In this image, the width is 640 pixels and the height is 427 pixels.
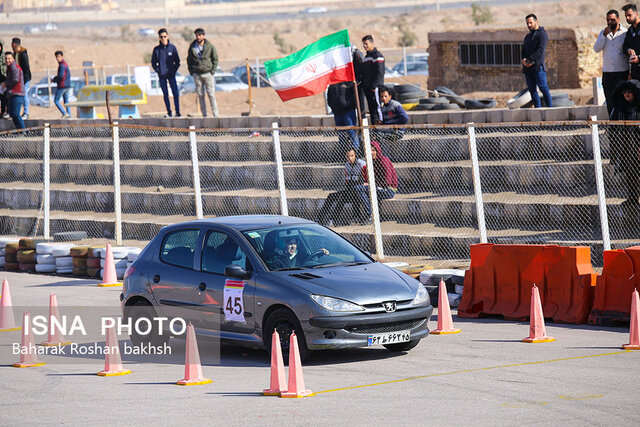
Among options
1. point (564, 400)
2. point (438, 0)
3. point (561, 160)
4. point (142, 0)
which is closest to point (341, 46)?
point (561, 160)

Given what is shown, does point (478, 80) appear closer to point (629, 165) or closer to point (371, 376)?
Result: point (629, 165)

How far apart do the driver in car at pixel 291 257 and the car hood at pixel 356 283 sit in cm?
18

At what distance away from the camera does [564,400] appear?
9000 millimetres

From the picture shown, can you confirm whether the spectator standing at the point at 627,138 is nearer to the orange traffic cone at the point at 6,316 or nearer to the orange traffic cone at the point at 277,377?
the orange traffic cone at the point at 277,377

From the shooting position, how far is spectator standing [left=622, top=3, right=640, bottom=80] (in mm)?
17125

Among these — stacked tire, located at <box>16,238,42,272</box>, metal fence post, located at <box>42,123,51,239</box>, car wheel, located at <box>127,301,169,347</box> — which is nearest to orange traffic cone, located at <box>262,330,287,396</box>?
car wheel, located at <box>127,301,169,347</box>

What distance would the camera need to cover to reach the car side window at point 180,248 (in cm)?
1206

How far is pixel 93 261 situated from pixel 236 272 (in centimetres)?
832

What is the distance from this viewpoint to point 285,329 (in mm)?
11039

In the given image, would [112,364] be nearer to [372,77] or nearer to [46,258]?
[46,258]

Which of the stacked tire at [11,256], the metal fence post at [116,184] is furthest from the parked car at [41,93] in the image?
the metal fence post at [116,184]

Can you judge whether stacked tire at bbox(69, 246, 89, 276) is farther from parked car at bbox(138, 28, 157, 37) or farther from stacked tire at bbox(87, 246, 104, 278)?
parked car at bbox(138, 28, 157, 37)

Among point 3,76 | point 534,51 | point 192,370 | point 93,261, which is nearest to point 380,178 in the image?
point 534,51

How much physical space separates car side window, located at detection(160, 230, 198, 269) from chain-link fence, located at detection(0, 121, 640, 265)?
5076mm
